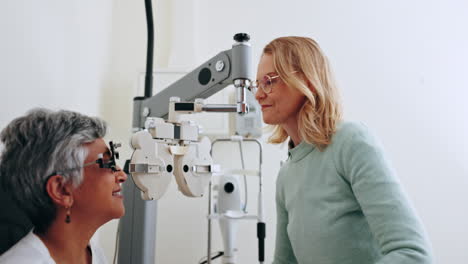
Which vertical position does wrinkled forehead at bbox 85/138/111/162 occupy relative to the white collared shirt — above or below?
above

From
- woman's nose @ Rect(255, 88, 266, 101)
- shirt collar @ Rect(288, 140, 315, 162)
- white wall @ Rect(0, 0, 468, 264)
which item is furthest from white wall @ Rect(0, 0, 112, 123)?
shirt collar @ Rect(288, 140, 315, 162)

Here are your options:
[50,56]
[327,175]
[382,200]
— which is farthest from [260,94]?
[50,56]

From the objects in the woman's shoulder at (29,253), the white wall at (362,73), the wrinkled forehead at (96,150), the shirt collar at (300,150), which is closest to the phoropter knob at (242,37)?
the shirt collar at (300,150)

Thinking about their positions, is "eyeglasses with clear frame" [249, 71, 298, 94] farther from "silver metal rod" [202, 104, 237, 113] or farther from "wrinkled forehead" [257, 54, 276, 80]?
"silver metal rod" [202, 104, 237, 113]

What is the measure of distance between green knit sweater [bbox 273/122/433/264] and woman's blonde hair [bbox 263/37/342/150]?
0.15 feet

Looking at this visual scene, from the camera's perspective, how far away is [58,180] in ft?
2.67

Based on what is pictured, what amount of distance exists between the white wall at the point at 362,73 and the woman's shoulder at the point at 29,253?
1269 mm

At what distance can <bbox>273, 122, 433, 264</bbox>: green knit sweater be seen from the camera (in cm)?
73

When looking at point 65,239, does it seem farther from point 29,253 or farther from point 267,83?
point 267,83

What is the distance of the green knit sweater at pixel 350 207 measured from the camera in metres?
0.73

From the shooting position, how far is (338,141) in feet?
2.97

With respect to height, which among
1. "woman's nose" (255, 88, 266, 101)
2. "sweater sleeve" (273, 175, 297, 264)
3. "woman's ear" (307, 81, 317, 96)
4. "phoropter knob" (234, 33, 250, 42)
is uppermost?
"phoropter knob" (234, 33, 250, 42)

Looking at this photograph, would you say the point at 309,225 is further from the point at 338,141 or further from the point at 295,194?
the point at 338,141

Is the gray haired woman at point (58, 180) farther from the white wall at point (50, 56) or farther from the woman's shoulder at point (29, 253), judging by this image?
the white wall at point (50, 56)
